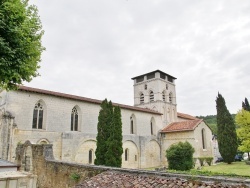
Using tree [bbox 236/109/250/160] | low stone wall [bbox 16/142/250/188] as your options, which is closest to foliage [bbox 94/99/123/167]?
low stone wall [bbox 16/142/250/188]

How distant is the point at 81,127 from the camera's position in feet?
75.5

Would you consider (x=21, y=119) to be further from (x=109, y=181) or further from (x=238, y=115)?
(x=238, y=115)

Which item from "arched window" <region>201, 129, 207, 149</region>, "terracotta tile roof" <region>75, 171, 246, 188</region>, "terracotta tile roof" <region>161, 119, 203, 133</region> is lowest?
"terracotta tile roof" <region>75, 171, 246, 188</region>

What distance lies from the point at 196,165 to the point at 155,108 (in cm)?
1215

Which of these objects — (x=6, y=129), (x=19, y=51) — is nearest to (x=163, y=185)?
(x=19, y=51)

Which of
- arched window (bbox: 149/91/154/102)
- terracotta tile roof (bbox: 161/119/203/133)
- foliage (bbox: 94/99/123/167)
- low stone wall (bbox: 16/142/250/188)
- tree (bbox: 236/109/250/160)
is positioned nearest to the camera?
low stone wall (bbox: 16/142/250/188)

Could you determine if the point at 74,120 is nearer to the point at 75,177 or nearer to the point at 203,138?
the point at 75,177

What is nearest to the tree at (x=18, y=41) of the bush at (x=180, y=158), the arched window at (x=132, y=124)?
the bush at (x=180, y=158)

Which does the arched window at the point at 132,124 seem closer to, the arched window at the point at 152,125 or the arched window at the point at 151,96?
the arched window at the point at 152,125

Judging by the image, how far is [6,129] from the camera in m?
17.2

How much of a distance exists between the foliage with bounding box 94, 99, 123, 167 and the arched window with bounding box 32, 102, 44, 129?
5.65 m

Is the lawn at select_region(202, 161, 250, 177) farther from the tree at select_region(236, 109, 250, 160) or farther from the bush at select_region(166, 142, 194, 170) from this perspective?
the bush at select_region(166, 142, 194, 170)

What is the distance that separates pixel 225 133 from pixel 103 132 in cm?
1917

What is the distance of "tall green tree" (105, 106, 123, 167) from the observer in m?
19.1
